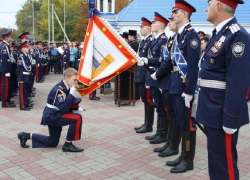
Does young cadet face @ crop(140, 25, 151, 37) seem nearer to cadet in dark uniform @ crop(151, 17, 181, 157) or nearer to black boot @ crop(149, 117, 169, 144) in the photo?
cadet in dark uniform @ crop(151, 17, 181, 157)

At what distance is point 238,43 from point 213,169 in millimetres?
1292

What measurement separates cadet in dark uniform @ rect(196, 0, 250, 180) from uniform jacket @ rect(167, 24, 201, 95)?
2.75 ft

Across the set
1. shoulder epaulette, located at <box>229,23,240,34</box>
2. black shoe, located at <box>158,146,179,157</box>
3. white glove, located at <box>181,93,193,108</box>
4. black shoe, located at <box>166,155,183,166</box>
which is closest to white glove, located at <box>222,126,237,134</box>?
shoulder epaulette, located at <box>229,23,240,34</box>

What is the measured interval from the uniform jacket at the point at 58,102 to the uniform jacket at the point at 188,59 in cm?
174

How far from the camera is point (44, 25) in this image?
48500 millimetres

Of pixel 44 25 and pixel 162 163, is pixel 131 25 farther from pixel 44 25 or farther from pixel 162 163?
pixel 44 25

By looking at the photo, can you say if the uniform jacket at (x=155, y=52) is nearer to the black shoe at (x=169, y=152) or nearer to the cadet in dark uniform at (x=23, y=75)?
the black shoe at (x=169, y=152)

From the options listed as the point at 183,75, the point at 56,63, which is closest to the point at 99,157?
the point at 183,75

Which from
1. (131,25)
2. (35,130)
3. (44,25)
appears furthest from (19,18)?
(35,130)

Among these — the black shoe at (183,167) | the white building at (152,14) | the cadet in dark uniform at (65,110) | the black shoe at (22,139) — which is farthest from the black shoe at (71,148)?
the white building at (152,14)

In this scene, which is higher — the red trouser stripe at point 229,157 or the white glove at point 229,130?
the white glove at point 229,130

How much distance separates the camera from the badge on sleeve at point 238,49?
111 inches

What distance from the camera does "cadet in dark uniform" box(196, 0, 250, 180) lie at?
2.84m

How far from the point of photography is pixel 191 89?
159 inches
